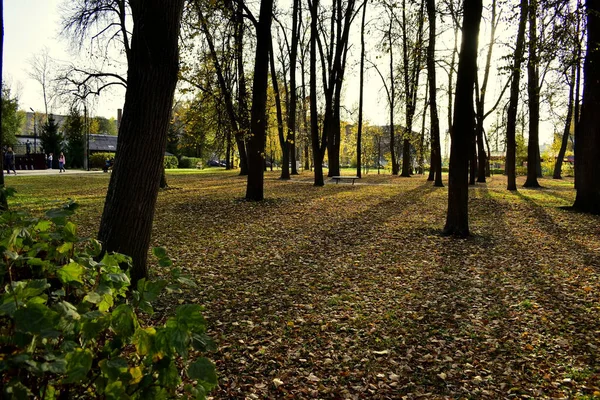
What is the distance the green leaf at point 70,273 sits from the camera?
1.54m

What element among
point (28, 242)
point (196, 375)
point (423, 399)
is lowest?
point (423, 399)

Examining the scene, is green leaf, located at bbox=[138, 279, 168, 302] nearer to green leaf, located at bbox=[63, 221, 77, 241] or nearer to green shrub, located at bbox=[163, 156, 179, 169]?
green leaf, located at bbox=[63, 221, 77, 241]

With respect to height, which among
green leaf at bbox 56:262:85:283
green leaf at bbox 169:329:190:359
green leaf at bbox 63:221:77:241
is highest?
green leaf at bbox 63:221:77:241

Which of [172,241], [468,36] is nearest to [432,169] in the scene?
[468,36]

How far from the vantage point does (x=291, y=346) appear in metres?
3.70

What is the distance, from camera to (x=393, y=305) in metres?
4.68

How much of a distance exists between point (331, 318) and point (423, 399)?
1483 mm

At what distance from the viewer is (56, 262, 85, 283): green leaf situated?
154cm

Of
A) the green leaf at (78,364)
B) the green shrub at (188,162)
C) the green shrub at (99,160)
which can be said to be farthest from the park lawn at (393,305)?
the green shrub at (188,162)

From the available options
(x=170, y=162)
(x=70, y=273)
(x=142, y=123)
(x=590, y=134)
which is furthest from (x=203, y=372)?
(x=170, y=162)

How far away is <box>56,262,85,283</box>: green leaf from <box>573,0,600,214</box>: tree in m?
12.0

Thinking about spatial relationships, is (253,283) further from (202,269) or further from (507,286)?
(507,286)

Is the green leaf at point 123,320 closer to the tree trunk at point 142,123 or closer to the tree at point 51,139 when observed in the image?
the tree trunk at point 142,123

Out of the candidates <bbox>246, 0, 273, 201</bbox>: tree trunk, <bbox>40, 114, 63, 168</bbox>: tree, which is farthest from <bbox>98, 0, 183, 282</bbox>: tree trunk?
<bbox>40, 114, 63, 168</bbox>: tree
